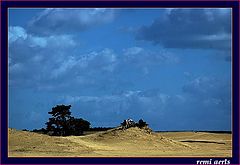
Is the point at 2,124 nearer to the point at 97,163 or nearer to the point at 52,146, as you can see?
the point at 97,163

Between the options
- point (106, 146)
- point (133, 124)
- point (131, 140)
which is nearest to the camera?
point (106, 146)

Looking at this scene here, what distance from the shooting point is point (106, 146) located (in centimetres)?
3738

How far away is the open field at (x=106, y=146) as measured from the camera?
30.3m

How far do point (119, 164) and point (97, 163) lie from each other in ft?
2.74

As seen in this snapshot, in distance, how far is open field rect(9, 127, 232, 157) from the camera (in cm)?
3034

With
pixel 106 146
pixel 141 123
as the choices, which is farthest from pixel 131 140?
pixel 141 123

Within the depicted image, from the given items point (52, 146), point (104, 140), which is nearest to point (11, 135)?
point (52, 146)

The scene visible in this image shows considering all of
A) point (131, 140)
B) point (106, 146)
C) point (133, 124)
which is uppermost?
point (133, 124)

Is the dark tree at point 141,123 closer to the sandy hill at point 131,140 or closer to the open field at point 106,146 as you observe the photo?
the sandy hill at point 131,140

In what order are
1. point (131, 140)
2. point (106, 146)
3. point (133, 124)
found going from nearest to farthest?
1. point (106, 146)
2. point (131, 140)
3. point (133, 124)

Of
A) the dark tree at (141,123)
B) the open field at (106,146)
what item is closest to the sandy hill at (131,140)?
the open field at (106,146)

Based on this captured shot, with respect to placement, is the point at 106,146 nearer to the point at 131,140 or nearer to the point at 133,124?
the point at 131,140

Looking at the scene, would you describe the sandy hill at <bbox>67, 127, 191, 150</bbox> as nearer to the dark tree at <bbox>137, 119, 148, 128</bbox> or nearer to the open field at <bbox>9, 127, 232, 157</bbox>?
the open field at <bbox>9, 127, 232, 157</bbox>

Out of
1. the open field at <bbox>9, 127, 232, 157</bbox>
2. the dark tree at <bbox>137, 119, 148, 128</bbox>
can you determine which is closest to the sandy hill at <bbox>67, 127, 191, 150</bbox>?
the open field at <bbox>9, 127, 232, 157</bbox>
